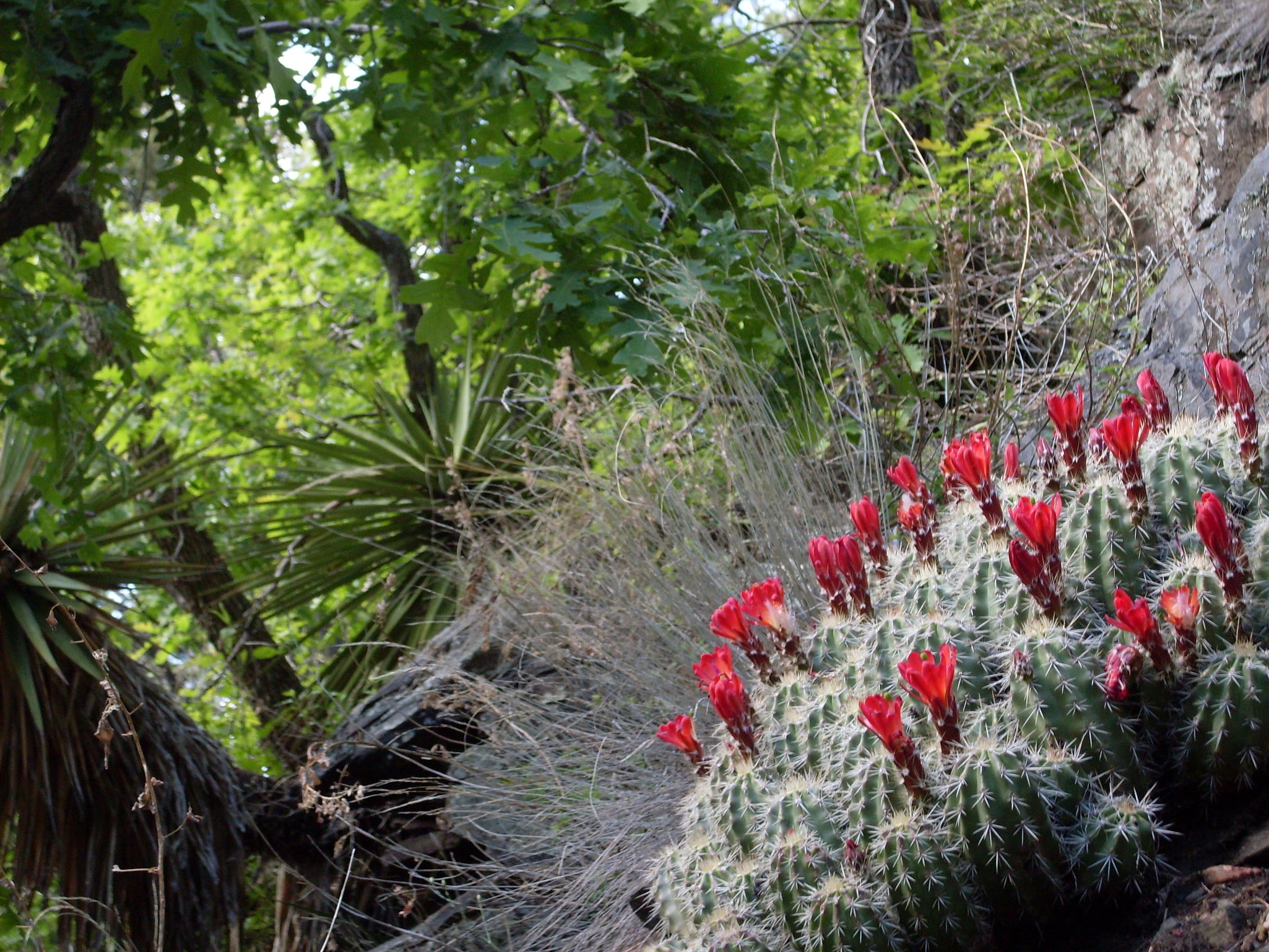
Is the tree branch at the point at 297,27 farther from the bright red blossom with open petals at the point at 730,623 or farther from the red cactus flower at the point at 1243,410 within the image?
the red cactus flower at the point at 1243,410

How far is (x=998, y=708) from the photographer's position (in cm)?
193

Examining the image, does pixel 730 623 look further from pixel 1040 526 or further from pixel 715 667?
pixel 1040 526

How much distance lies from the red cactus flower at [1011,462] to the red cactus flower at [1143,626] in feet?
1.69

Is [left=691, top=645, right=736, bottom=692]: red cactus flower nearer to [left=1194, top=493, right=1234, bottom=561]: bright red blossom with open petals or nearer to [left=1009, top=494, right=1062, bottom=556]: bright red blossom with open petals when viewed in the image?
[left=1009, top=494, right=1062, bottom=556]: bright red blossom with open petals

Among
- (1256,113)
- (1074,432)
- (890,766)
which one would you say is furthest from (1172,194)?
(890,766)

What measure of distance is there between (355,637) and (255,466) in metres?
3.47

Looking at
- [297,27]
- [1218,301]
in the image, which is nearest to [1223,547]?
[1218,301]

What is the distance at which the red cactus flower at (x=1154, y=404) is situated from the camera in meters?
2.34

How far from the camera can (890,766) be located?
6.34 feet

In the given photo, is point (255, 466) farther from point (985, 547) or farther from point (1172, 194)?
point (985, 547)

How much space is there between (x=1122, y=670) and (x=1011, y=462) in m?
0.63

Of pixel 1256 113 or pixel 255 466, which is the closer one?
pixel 1256 113

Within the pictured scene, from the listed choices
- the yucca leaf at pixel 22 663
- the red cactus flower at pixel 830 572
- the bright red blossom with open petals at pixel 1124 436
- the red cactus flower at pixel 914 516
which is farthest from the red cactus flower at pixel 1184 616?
the yucca leaf at pixel 22 663

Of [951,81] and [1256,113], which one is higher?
[951,81]
